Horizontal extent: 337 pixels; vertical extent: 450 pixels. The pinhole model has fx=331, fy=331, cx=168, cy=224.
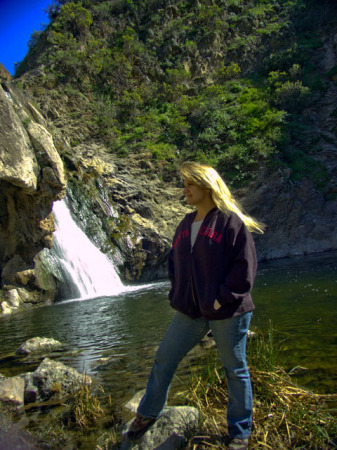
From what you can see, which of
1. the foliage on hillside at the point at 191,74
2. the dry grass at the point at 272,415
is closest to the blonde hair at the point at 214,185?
the dry grass at the point at 272,415

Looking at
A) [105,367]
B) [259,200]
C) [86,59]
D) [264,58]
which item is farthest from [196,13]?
[105,367]

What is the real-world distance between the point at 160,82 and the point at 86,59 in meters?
7.91

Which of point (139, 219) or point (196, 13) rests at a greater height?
point (196, 13)

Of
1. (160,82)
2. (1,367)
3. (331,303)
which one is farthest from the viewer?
(160,82)

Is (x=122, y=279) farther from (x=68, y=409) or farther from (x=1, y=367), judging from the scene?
(x=68, y=409)

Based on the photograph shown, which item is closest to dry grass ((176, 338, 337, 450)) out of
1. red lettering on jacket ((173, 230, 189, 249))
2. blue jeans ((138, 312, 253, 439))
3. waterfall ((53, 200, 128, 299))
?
blue jeans ((138, 312, 253, 439))

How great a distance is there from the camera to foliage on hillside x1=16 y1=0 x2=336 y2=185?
91.5ft

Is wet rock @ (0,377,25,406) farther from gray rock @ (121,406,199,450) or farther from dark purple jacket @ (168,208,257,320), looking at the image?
dark purple jacket @ (168,208,257,320)

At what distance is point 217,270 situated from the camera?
230 cm

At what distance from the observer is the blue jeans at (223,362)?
2.23 m

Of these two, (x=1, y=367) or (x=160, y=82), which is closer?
(x=1, y=367)

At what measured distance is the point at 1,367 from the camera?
5.39 m

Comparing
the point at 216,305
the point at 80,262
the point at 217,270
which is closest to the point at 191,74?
the point at 80,262

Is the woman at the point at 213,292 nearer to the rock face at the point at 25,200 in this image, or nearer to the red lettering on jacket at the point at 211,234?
the red lettering on jacket at the point at 211,234
